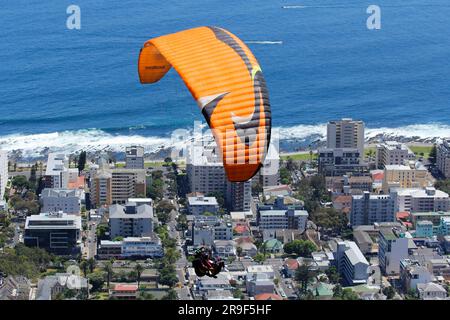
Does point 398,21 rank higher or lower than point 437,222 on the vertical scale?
higher

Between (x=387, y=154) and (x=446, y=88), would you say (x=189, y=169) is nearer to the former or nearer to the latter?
(x=387, y=154)

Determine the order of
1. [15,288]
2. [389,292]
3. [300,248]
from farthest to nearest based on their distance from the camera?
[300,248], [389,292], [15,288]

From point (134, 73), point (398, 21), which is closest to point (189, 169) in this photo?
point (134, 73)

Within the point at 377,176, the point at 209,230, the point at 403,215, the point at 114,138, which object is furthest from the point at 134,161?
the point at 403,215

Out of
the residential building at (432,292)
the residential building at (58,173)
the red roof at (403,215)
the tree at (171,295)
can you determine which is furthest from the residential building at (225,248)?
the residential building at (58,173)

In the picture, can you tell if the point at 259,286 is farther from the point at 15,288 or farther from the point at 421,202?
the point at 421,202

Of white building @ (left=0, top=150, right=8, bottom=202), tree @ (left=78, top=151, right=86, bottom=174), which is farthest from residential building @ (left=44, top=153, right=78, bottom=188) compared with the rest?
white building @ (left=0, top=150, right=8, bottom=202)

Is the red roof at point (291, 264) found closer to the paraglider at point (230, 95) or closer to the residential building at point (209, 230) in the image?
the residential building at point (209, 230)
